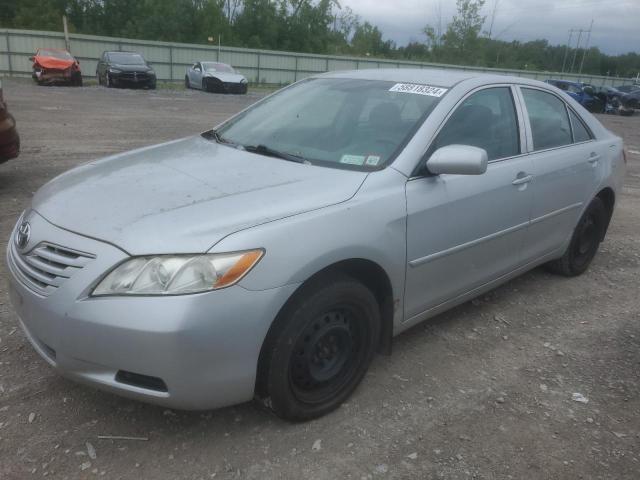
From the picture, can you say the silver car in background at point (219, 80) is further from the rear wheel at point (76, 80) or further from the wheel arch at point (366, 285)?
the wheel arch at point (366, 285)

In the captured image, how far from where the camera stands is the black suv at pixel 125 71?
23016 millimetres

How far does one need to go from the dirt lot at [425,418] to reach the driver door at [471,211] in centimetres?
43

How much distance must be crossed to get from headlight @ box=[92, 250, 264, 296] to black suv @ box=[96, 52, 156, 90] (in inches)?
909

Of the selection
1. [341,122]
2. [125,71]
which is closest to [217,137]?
[341,122]

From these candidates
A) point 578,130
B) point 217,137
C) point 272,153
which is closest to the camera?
point 272,153

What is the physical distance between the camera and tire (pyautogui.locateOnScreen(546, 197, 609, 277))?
14.9 feet

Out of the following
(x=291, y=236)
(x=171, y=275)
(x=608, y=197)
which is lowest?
(x=608, y=197)

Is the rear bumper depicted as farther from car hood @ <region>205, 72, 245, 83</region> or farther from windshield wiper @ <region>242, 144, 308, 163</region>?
windshield wiper @ <region>242, 144, 308, 163</region>

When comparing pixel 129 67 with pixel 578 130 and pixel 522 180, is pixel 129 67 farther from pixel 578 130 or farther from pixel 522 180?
pixel 522 180

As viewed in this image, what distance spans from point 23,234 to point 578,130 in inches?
153

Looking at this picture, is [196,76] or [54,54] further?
[196,76]

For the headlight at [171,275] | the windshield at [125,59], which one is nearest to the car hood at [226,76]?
the windshield at [125,59]

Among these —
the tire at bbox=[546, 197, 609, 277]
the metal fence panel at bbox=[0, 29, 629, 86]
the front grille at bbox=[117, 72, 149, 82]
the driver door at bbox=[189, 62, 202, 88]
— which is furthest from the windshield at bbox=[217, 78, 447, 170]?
the metal fence panel at bbox=[0, 29, 629, 86]

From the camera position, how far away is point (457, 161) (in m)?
2.83
